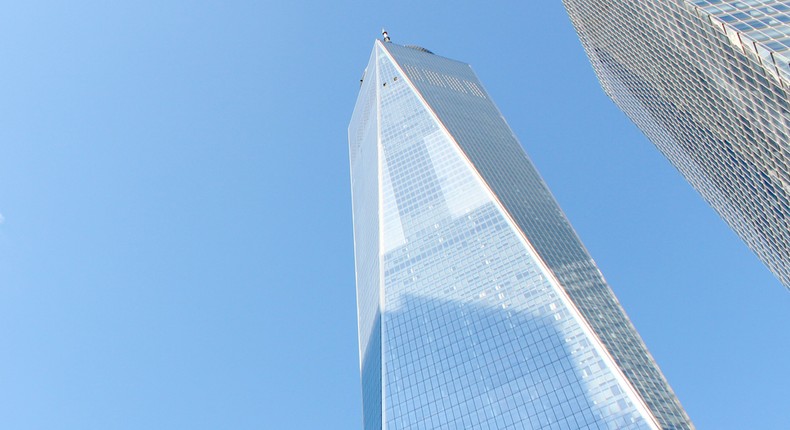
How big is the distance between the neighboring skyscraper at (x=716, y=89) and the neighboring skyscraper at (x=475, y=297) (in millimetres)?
24599

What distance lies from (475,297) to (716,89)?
52740 mm

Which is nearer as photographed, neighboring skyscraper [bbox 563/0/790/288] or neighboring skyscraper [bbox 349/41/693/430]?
neighboring skyscraper [bbox 563/0/790/288]

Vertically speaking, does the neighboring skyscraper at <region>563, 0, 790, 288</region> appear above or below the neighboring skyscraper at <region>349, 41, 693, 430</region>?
above

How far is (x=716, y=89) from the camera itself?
71250 mm

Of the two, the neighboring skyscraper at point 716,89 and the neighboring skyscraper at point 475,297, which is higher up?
the neighboring skyscraper at point 716,89

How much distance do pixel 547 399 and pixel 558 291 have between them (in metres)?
18.6

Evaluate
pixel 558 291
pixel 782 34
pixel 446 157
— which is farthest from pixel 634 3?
pixel 446 157

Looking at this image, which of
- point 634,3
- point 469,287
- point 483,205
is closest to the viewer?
point 634,3

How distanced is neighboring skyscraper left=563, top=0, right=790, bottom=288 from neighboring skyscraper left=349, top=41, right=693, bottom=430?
24599mm

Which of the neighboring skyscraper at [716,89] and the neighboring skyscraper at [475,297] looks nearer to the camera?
the neighboring skyscraper at [716,89]

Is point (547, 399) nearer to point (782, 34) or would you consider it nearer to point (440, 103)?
point (782, 34)

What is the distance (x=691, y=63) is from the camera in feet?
244

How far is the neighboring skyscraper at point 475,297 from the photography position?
305 ft

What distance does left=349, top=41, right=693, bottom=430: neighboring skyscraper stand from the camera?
92938 millimetres
